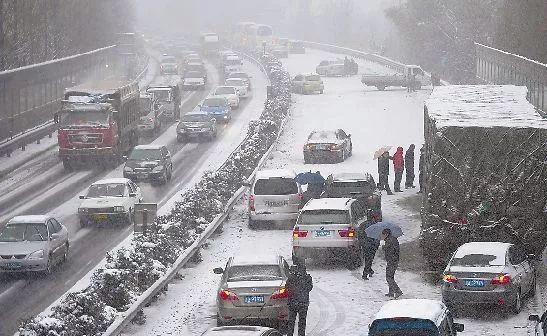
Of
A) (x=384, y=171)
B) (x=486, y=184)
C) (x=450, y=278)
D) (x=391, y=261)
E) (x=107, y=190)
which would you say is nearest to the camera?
(x=450, y=278)

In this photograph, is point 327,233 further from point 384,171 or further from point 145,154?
point 145,154

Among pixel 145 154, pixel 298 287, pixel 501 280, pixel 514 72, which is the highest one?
A: pixel 514 72

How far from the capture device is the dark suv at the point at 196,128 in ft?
192

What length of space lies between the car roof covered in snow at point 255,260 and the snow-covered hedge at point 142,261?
2512 mm

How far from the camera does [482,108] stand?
103 feet

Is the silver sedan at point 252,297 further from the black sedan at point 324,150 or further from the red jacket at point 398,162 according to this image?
the black sedan at point 324,150

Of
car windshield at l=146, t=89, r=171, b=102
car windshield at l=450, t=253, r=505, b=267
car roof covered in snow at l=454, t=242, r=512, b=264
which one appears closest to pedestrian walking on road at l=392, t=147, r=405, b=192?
car roof covered in snow at l=454, t=242, r=512, b=264

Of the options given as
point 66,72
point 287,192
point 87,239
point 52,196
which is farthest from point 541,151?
point 66,72

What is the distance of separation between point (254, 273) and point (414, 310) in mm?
5316

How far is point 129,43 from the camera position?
11419 centimetres

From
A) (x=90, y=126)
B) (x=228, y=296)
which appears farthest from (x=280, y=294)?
(x=90, y=126)

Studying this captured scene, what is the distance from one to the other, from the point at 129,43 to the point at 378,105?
Answer: 47188 mm

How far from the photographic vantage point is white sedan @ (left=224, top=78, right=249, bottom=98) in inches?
3125

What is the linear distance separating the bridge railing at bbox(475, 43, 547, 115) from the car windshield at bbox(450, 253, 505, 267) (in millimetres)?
21258
